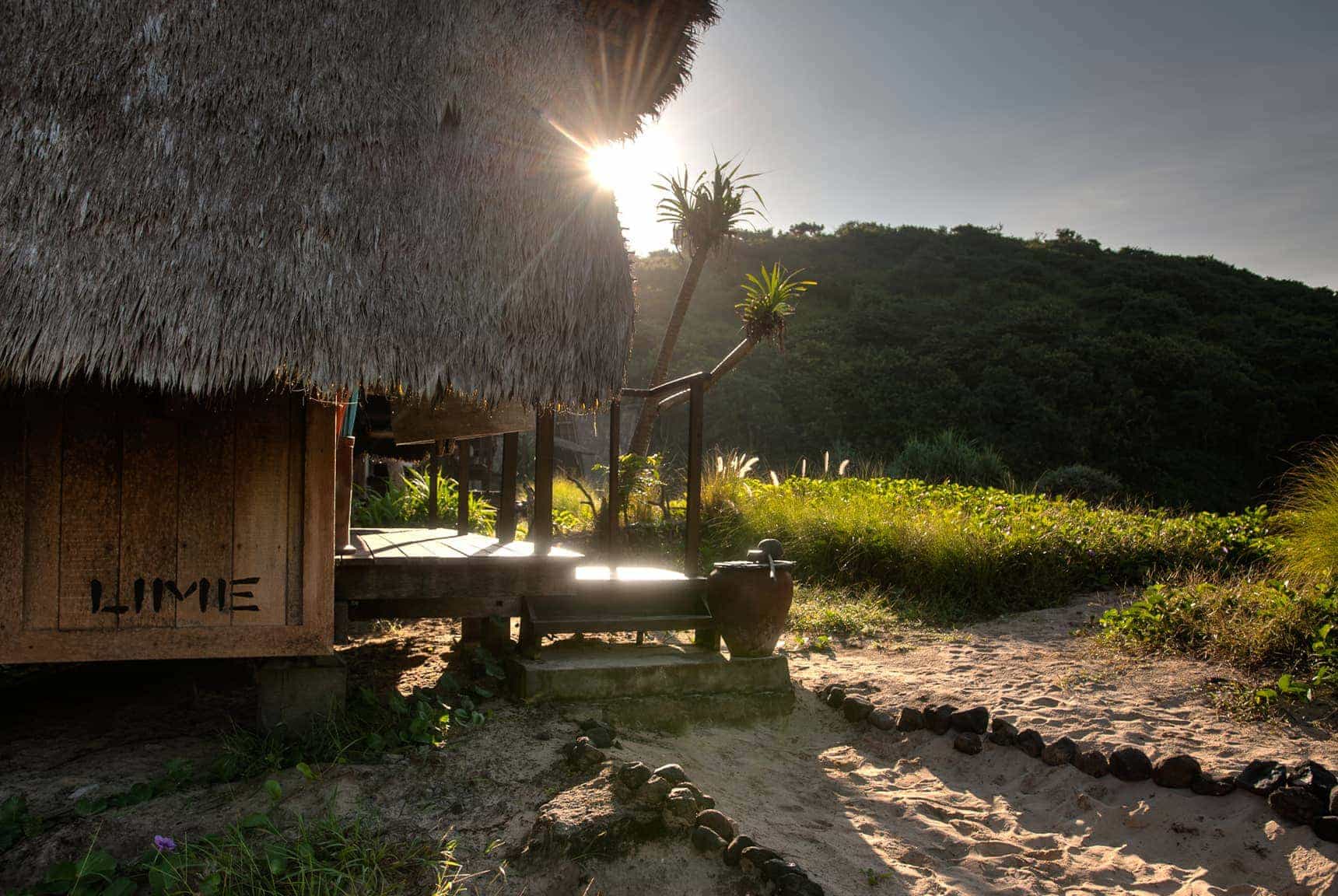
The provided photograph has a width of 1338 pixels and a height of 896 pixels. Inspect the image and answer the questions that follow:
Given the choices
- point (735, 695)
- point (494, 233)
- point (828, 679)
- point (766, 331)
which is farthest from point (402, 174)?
point (766, 331)

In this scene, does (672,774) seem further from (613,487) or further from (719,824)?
(613,487)

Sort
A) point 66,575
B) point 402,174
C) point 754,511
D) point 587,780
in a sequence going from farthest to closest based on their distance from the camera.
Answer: point 754,511
point 402,174
point 66,575
point 587,780

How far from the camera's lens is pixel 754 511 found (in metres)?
9.91

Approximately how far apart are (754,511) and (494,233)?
→ 6412 mm

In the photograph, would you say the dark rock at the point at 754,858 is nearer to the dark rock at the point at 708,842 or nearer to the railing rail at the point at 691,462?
the dark rock at the point at 708,842

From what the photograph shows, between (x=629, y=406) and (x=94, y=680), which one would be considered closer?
(x=94, y=680)

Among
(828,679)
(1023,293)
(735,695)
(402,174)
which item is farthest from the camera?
(1023,293)

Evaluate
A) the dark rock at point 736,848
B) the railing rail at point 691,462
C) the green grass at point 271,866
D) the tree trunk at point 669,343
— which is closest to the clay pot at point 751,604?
the railing rail at point 691,462

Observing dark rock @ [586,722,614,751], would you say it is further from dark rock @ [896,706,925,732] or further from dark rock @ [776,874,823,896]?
dark rock @ [896,706,925,732]

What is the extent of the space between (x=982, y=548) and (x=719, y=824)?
18.6ft

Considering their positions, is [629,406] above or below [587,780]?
above

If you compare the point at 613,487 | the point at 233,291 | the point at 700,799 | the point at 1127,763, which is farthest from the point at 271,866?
the point at 1127,763

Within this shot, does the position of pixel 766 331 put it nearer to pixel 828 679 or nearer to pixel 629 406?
pixel 828 679

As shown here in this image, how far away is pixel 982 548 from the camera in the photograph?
26.2 feet
